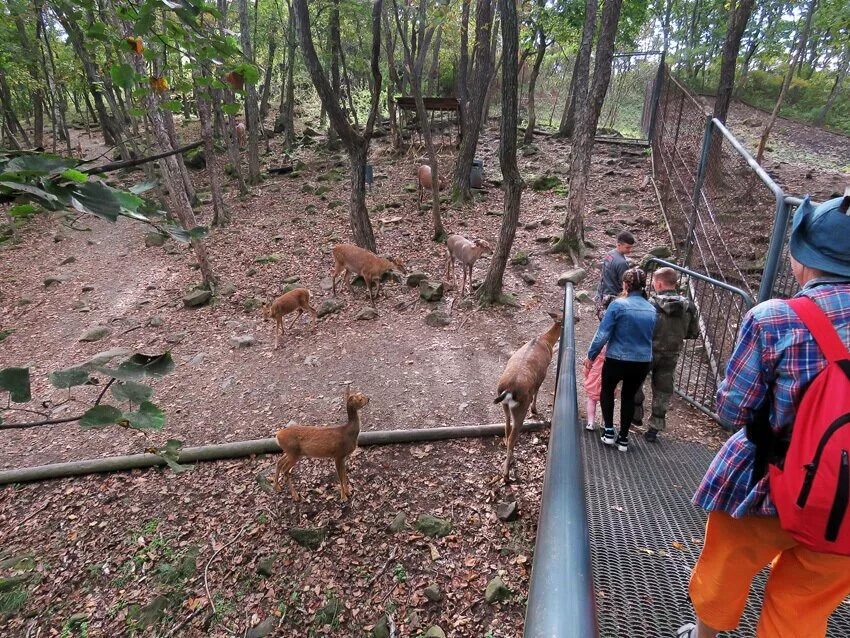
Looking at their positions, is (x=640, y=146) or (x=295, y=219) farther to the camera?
(x=640, y=146)

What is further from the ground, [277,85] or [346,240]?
[277,85]

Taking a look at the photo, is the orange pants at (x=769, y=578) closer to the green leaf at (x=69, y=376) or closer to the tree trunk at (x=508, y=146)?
the green leaf at (x=69, y=376)

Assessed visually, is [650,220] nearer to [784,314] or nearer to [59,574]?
[784,314]

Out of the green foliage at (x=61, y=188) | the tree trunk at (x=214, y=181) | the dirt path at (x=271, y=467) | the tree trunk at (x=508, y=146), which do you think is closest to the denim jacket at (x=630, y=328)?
the dirt path at (x=271, y=467)

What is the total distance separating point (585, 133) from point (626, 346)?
6432 millimetres

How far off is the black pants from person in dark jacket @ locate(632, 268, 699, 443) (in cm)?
33

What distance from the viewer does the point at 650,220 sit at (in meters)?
10.8

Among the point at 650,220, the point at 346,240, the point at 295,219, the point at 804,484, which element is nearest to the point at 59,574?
the point at 804,484

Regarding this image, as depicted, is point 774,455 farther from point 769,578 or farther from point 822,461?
point 769,578

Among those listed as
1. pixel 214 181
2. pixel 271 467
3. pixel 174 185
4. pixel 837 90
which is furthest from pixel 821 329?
pixel 837 90

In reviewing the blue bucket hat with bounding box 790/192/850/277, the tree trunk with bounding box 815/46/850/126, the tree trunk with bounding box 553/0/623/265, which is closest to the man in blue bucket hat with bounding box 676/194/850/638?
the blue bucket hat with bounding box 790/192/850/277

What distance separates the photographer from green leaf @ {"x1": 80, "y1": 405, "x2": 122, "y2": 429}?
1130mm

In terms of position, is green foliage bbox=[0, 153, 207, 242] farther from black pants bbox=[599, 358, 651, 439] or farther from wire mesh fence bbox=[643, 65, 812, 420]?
wire mesh fence bbox=[643, 65, 812, 420]

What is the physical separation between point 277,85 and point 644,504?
36.4m
